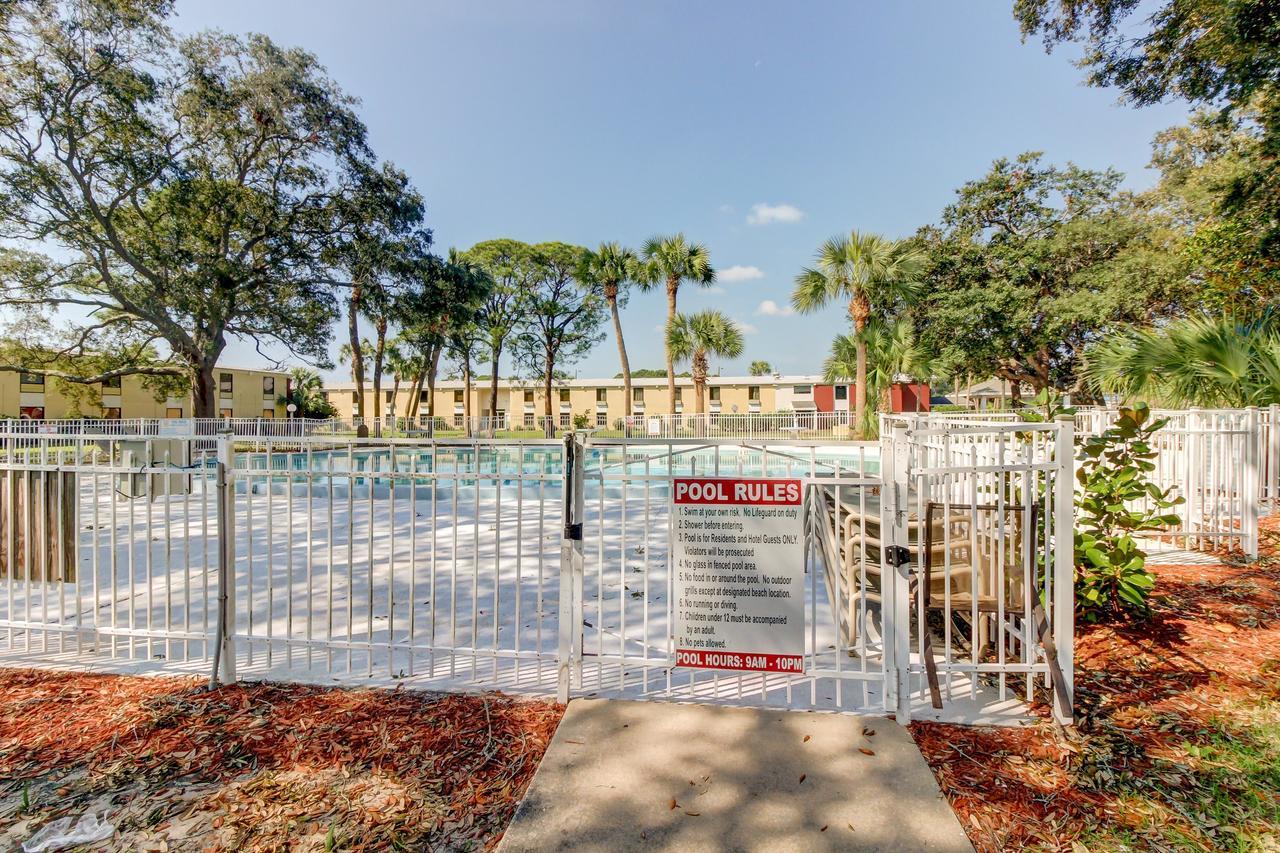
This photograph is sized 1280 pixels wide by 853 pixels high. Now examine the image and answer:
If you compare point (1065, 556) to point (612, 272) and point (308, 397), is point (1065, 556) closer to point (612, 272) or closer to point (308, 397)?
point (612, 272)

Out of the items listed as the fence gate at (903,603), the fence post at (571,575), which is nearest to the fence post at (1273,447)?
the fence gate at (903,603)

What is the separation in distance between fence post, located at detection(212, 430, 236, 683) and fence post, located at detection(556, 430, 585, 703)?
183 cm

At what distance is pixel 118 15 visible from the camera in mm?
16484

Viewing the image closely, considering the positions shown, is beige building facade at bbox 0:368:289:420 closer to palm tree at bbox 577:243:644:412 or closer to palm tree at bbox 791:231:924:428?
palm tree at bbox 577:243:644:412

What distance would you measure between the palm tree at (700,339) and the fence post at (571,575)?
25730 mm

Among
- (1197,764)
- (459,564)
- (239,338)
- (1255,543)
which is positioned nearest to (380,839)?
(1197,764)

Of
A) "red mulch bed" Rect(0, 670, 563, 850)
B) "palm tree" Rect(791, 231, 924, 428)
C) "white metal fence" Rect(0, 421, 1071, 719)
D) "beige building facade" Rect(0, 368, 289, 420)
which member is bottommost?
"red mulch bed" Rect(0, 670, 563, 850)

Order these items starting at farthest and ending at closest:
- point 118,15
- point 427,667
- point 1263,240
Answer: point 118,15
point 1263,240
point 427,667

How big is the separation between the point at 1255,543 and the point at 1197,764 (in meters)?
4.16

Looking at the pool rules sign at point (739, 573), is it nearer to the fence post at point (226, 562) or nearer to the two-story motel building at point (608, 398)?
the fence post at point (226, 562)

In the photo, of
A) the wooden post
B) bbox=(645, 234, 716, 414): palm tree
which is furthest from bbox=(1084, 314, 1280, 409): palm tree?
bbox=(645, 234, 716, 414): palm tree

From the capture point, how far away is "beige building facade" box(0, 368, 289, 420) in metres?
34.0

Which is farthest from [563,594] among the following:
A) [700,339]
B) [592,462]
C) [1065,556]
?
[700,339]

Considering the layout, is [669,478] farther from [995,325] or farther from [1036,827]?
[995,325]
